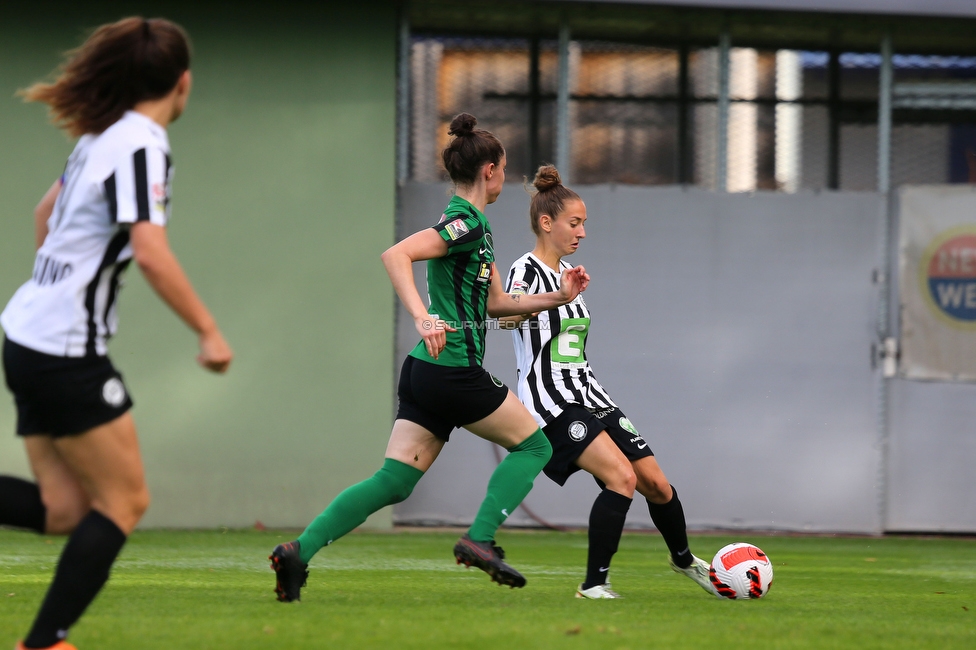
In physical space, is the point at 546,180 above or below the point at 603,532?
above

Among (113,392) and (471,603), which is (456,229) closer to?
(471,603)

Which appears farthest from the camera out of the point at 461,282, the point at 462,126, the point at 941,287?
the point at 941,287

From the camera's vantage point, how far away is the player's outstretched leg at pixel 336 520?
4.17 metres

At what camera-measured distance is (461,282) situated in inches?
172

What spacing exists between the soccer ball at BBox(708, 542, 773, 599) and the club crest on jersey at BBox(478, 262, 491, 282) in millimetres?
1631

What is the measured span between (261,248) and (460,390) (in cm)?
497

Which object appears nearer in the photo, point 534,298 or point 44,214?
point 44,214

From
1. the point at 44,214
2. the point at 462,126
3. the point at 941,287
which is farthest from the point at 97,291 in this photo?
the point at 941,287

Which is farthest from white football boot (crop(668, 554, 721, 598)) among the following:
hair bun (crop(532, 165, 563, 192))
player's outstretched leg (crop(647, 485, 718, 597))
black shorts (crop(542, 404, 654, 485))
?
hair bun (crop(532, 165, 563, 192))

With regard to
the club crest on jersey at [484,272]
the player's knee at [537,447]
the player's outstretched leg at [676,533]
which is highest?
the club crest on jersey at [484,272]

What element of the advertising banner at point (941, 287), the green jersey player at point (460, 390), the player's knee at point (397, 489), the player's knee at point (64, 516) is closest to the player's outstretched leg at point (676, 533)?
the green jersey player at point (460, 390)

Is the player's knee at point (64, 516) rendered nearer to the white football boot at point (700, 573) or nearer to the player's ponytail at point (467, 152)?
the player's ponytail at point (467, 152)

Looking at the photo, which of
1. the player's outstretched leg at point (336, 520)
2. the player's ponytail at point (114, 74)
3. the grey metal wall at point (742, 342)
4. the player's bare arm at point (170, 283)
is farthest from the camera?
the grey metal wall at point (742, 342)

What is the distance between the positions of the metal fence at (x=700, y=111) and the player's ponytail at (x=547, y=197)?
4115 millimetres
